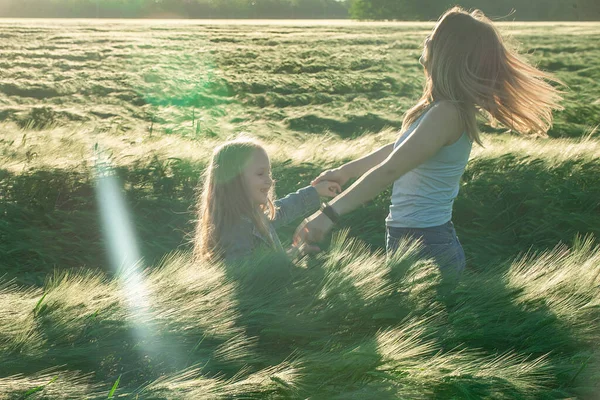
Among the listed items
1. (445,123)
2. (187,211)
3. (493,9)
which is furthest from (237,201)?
(493,9)

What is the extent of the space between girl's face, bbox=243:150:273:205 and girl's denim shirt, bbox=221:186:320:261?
5.1 inches

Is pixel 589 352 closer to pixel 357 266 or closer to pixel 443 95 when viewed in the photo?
pixel 357 266

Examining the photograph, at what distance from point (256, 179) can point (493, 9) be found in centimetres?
5475

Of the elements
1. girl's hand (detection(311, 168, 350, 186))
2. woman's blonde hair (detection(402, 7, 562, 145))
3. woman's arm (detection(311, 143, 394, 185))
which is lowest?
girl's hand (detection(311, 168, 350, 186))

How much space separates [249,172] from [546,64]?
18.5 metres

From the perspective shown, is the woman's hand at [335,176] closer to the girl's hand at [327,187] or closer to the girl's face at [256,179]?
the girl's hand at [327,187]

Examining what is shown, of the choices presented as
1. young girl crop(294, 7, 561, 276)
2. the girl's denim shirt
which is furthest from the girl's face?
young girl crop(294, 7, 561, 276)

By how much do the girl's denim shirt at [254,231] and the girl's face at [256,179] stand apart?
0.13 m

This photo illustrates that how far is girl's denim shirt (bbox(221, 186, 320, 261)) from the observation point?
2961mm

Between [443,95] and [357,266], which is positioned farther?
[443,95]

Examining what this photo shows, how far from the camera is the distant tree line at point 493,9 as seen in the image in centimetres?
5547

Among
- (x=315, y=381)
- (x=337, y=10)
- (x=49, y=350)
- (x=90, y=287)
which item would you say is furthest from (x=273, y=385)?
(x=337, y=10)

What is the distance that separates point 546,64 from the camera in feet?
64.7

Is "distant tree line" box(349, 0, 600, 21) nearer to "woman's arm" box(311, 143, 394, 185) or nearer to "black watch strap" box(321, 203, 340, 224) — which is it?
"woman's arm" box(311, 143, 394, 185)
